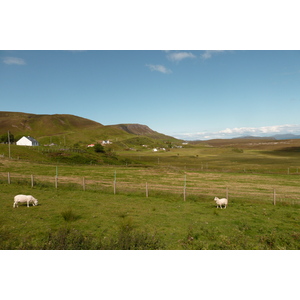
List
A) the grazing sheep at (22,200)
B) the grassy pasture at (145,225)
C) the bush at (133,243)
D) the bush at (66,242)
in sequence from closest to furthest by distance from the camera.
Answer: the bush at (66,242)
the bush at (133,243)
the grassy pasture at (145,225)
the grazing sheep at (22,200)

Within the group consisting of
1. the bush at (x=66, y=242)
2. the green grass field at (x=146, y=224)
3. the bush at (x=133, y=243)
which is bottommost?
the green grass field at (x=146, y=224)

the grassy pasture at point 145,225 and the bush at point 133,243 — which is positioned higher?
the bush at point 133,243

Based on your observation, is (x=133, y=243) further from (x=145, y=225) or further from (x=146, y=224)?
(x=146, y=224)

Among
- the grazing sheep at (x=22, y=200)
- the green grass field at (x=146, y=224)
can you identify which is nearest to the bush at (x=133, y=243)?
the green grass field at (x=146, y=224)

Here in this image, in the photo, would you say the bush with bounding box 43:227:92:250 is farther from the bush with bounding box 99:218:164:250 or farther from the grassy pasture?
the bush with bounding box 99:218:164:250

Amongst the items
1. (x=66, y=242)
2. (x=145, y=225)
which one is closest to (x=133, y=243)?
(x=66, y=242)

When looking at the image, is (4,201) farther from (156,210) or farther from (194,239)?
(194,239)

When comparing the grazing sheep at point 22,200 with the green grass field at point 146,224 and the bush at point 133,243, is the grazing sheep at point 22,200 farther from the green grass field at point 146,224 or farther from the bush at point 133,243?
the bush at point 133,243

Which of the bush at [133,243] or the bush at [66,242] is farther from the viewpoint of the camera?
the bush at [133,243]

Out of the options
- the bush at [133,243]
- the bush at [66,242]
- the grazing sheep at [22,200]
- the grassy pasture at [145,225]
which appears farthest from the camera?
the grazing sheep at [22,200]

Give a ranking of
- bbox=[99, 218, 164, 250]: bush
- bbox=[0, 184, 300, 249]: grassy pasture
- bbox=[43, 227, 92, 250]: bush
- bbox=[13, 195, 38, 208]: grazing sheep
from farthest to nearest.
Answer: bbox=[13, 195, 38, 208]: grazing sheep → bbox=[0, 184, 300, 249]: grassy pasture → bbox=[99, 218, 164, 250]: bush → bbox=[43, 227, 92, 250]: bush

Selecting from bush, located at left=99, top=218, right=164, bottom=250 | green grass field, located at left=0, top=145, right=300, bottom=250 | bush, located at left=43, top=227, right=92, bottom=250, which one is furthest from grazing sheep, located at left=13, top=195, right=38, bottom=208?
bush, located at left=99, top=218, right=164, bottom=250

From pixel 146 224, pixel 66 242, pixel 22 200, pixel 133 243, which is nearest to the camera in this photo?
pixel 66 242

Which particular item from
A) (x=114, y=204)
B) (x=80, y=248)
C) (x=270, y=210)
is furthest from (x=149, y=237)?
(x=270, y=210)
